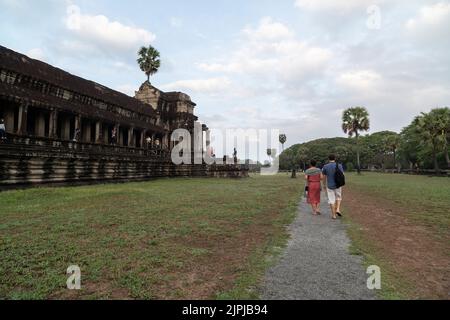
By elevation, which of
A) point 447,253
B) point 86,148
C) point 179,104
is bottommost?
point 447,253

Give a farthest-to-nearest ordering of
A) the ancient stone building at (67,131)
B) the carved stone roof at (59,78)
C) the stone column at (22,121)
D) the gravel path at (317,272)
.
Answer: the carved stone roof at (59,78) → the stone column at (22,121) → the ancient stone building at (67,131) → the gravel path at (317,272)

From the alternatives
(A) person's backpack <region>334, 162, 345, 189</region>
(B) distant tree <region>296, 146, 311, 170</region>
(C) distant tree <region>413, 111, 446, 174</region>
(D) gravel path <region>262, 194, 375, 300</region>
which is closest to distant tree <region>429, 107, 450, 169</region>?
(C) distant tree <region>413, 111, 446, 174</region>

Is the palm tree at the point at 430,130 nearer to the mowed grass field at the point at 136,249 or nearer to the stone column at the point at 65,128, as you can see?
the mowed grass field at the point at 136,249

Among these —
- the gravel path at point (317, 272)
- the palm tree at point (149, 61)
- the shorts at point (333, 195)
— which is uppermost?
the palm tree at point (149, 61)

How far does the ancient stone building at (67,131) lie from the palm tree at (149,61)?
1223cm

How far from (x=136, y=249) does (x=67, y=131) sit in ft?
68.3

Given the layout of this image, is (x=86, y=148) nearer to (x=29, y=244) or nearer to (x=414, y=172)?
(x=29, y=244)

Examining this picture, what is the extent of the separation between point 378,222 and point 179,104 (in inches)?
1193

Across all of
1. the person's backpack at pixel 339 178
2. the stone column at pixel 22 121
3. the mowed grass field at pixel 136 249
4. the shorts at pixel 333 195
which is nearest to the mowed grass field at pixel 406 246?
the shorts at pixel 333 195

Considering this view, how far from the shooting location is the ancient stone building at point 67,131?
48.0 ft

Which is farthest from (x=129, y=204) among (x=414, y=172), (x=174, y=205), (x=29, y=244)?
(x=414, y=172)

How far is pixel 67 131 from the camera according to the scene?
23.4m

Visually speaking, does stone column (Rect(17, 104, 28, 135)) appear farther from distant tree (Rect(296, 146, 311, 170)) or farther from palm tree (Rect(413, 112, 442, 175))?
distant tree (Rect(296, 146, 311, 170))
